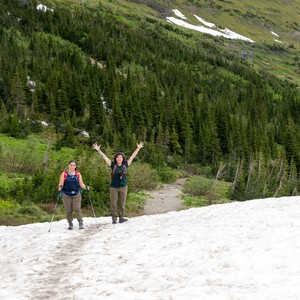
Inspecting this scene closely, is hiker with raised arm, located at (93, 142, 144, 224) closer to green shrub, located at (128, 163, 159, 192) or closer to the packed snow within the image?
the packed snow

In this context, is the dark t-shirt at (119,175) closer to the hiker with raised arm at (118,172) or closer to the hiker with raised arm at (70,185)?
the hiker with raised arm at (118,172)

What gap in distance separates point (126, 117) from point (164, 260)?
78.4 metres

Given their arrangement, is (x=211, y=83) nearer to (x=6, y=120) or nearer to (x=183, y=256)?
(x=6, y=120)

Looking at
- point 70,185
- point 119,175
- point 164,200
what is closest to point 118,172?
point 119,175

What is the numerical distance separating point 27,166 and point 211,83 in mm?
108666

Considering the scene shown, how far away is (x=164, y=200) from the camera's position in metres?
48.0

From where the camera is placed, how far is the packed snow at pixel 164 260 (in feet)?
30.1

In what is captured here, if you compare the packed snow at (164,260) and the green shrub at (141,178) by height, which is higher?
the packed snow at (164,260)

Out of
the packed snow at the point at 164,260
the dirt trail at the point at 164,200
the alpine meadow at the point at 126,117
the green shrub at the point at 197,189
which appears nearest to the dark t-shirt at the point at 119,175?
the packed snow at the point at 164,260

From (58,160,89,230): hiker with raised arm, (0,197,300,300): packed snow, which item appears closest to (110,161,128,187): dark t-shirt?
(58,160,89,230): hiker with raised arm

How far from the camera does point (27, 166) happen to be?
46.5 m

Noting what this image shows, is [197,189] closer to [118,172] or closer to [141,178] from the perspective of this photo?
[141,178]

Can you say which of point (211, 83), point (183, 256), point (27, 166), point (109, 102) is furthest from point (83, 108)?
point (183, 256)

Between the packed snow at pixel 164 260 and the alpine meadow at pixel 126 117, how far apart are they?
12.3 m
